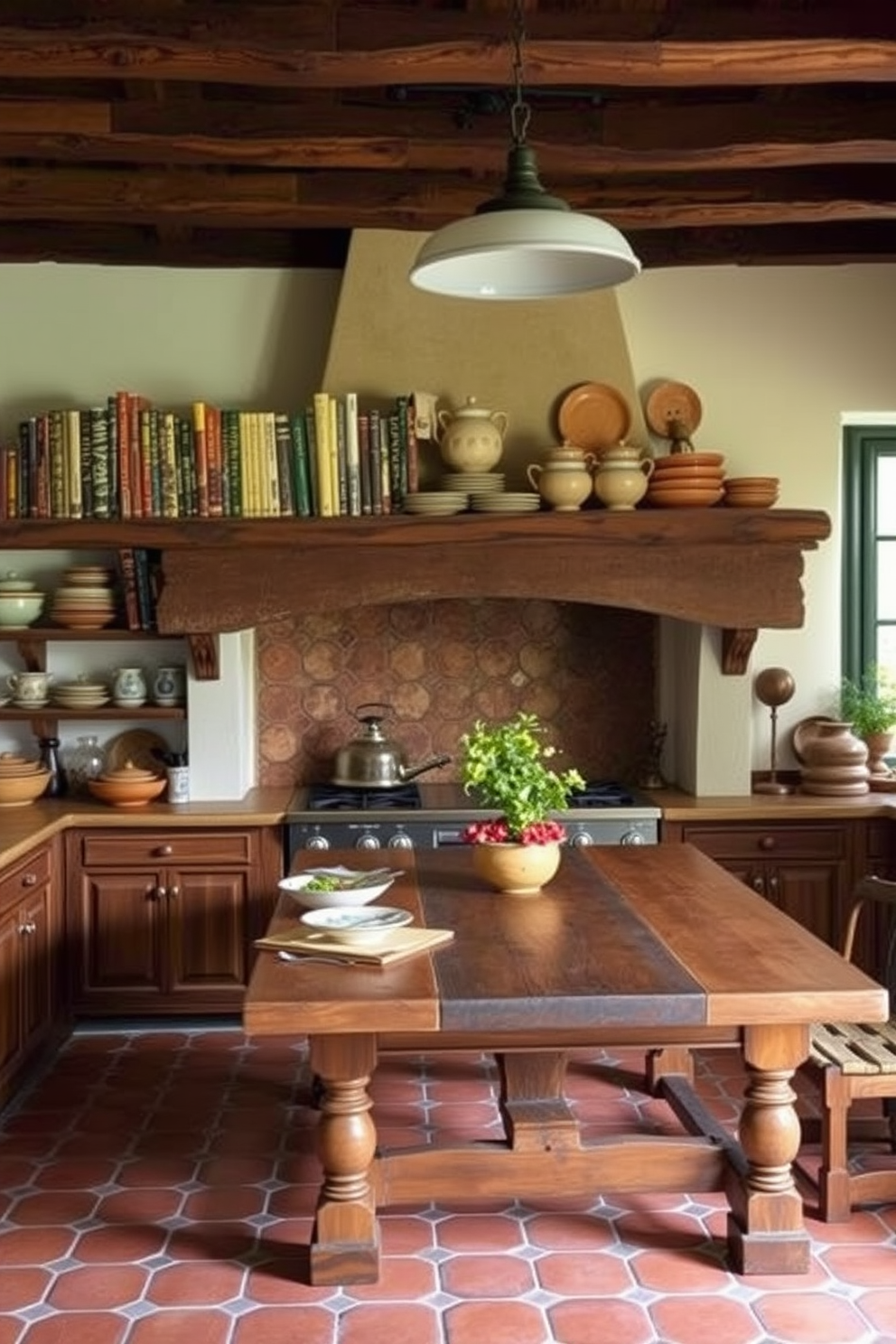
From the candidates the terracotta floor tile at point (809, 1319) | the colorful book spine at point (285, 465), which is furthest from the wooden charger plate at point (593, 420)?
the terracotta floor tile at point (809, 1319)

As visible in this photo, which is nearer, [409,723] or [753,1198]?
[753,1198]

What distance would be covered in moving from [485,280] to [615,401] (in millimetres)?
2117

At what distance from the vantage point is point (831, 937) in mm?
4996

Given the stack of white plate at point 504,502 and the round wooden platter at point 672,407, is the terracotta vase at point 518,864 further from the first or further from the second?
the round wooden platter at point 672,407

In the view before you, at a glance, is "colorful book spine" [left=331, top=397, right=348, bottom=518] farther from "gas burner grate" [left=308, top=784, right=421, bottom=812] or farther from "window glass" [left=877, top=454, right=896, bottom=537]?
"window glass" [left=877, top=454, right=896, bottom=537]

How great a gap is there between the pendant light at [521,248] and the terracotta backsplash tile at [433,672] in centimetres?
253

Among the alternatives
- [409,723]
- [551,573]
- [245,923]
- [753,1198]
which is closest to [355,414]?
[551,573]

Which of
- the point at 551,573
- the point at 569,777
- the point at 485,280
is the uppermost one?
the point at 485,280

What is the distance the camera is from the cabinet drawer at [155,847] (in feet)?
16.1

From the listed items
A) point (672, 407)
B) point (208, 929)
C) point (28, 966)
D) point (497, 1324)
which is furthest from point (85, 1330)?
point (672, 407)

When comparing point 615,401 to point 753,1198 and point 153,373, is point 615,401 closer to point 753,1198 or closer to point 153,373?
point 153,373

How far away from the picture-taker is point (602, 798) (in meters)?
5.07

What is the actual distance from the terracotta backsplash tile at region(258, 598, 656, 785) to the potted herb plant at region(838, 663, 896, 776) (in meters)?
0.81

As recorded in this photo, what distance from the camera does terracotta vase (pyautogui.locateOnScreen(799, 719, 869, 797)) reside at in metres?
5.18
